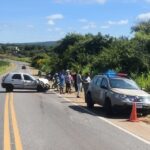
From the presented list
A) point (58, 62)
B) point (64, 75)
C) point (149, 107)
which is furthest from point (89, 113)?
point (58, 62)

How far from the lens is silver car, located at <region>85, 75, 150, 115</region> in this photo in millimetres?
20016

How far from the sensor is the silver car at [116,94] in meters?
20.0

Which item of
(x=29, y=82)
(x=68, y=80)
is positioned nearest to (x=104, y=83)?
(x=68, y=80)

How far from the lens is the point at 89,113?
2122 cm

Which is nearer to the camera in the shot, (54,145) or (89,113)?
(54,145)

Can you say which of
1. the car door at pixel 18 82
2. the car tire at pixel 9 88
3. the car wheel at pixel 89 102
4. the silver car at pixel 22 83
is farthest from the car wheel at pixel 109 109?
the car tire at pixel 9 88

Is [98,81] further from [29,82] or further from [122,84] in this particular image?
[29,82]

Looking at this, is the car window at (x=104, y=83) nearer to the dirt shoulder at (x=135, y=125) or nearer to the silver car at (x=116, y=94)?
the silver car at (x=116, y=94)

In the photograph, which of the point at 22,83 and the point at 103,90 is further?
the point at 22,83

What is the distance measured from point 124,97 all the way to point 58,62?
45.0 meters

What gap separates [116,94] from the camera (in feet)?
66.5

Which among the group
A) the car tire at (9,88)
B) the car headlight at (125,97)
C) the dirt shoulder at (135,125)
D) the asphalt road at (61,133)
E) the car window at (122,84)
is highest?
the car window at (122,84)

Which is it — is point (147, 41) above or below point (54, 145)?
above

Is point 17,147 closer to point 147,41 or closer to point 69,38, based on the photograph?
point 147,41
